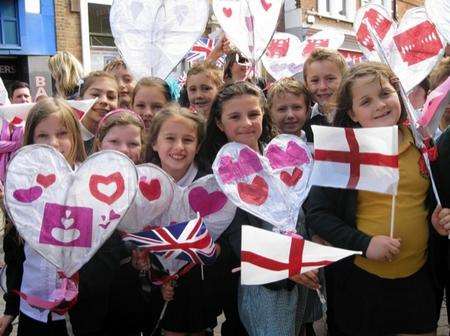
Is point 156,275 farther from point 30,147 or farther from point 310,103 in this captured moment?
point 310,103

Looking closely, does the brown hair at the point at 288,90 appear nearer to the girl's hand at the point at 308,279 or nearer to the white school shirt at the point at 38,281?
the girl's hand at the point at 308,279

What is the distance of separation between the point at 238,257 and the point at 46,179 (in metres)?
0.86

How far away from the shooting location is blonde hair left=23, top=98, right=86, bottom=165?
7.13 ft

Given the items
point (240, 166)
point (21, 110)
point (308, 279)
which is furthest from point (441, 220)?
point (21, 110)

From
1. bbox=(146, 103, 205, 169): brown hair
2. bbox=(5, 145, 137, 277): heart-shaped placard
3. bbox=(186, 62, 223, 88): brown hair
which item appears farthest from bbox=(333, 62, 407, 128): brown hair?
bbox=(186, 62, 223, 88): brown hair

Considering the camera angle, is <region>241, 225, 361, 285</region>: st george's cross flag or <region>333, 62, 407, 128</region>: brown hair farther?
<region>333, 62, 407, 128</region>: brown hair

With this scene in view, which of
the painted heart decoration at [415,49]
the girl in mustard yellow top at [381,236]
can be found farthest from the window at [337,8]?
the girl in mustard yellow top at [381,236]

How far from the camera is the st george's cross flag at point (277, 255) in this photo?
1.73m

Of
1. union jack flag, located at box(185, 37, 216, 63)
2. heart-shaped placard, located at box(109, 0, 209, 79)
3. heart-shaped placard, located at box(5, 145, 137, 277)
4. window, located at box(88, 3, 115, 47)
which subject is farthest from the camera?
window, located at box(88, 3, 115, 47)

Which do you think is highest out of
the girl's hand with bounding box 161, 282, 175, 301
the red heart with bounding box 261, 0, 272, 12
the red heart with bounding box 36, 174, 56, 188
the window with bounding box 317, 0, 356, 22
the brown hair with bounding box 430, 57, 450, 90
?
the window with bounding box 317, 0, 356, 22

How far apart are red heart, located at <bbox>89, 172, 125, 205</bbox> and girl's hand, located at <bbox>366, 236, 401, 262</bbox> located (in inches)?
36.5

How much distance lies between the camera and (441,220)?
1800 millimetres

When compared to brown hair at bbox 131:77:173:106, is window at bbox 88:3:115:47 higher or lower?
higher

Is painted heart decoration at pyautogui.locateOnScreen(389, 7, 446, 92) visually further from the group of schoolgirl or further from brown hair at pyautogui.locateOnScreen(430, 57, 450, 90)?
the group of schoolgirl
